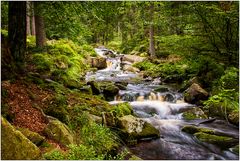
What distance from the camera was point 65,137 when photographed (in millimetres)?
6902

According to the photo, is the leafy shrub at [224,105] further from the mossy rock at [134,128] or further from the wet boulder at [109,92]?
the wet boulder at [109,92]

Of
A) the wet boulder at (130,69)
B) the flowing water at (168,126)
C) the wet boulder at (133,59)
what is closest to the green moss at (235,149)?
the flowing water at (168,126)

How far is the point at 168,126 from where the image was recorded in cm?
1126

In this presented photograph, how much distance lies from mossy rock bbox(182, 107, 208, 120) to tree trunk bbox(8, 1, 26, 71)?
639cm

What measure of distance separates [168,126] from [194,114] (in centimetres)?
180

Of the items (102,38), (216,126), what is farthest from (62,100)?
(102,38)

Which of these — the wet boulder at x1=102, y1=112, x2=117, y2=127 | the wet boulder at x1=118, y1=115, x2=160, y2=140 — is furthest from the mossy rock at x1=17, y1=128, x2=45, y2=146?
the wet boulder at x1=118, y1=115, x2=160, y2=140

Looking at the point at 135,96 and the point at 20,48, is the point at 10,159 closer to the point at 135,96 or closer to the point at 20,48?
the point at 20,48

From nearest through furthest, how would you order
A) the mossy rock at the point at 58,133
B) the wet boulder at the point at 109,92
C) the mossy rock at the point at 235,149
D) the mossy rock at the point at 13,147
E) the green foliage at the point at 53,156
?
the mossy rock at the point at 13,147, the green foliage at the point at 53,156, the mossy rock at the point at 58,133, the mossy rock at the point at 235,149, the wet boulder at the point at 109,92

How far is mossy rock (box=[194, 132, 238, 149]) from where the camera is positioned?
9.70 meters

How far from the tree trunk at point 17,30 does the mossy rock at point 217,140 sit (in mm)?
5663

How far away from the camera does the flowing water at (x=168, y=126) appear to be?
8.96m

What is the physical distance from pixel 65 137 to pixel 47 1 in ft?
15.6

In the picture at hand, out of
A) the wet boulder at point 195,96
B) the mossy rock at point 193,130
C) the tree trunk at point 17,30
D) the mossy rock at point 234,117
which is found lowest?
the mossy rock at point 193,130
